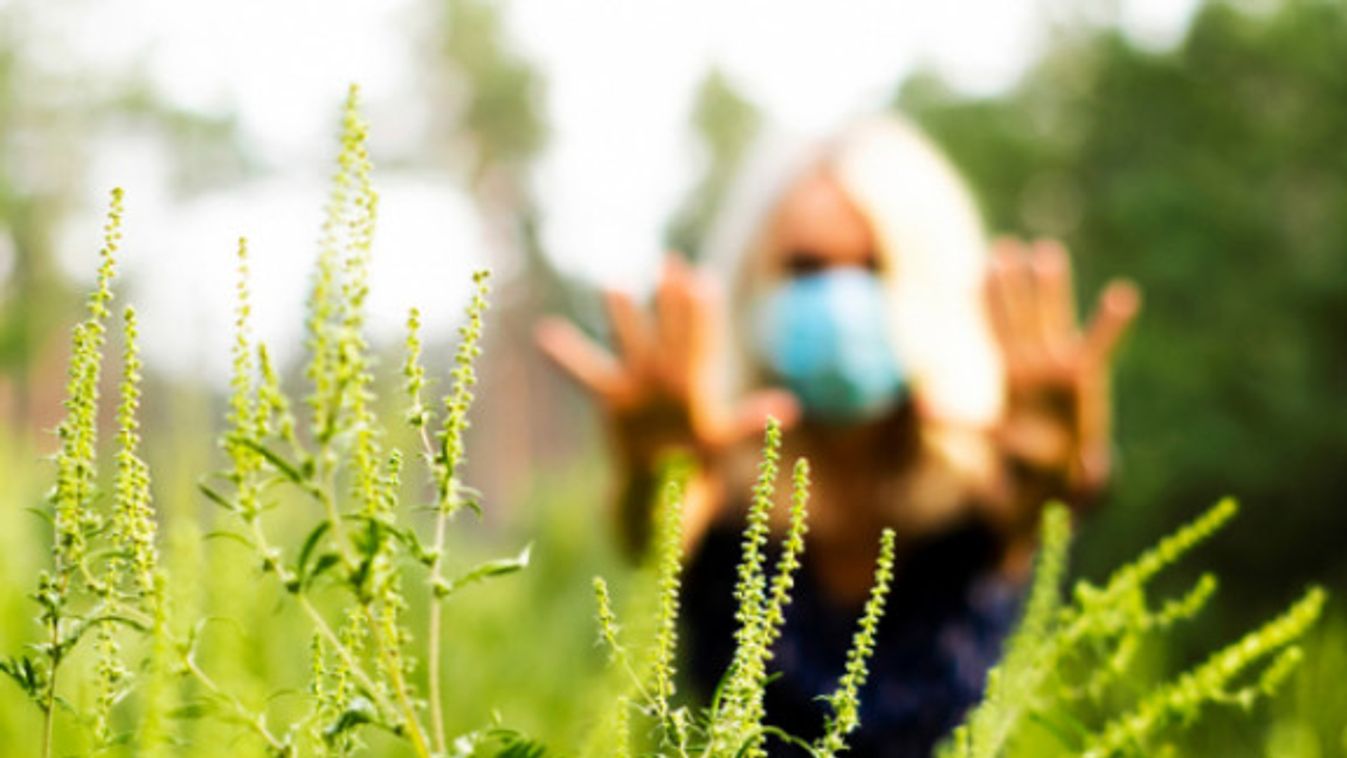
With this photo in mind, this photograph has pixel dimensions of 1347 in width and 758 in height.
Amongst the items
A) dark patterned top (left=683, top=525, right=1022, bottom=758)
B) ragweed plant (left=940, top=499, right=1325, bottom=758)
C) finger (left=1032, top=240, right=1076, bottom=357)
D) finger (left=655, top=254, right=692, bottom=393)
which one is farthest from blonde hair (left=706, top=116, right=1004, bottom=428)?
ragweed plant (left=940, top=499, right=1325, bottom=758)

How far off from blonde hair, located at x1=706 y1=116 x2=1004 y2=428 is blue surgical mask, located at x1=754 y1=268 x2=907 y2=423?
0.14ft

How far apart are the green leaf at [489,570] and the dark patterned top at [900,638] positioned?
70.1 inches

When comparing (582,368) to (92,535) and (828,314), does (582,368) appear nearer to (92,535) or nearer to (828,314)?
(828,314)

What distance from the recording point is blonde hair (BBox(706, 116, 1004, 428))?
2127 millimetres

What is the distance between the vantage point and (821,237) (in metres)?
2.18

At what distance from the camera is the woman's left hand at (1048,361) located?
1926mm

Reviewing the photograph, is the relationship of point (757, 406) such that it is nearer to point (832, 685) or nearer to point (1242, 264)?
point (832, 685)

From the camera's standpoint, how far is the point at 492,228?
1708 centimetres

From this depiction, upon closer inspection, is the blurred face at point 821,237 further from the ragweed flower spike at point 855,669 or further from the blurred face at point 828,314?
the ragweed flower spike at point 855,669

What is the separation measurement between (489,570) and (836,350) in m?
1.76

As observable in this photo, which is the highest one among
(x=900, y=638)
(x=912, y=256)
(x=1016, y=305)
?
(x=912, y=256)

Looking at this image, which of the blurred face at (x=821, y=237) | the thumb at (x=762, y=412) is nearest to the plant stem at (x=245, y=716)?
the thumb at (x=762, y=412)

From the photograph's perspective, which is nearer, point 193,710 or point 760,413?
point 193,710

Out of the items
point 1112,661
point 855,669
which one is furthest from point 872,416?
point 855,669
